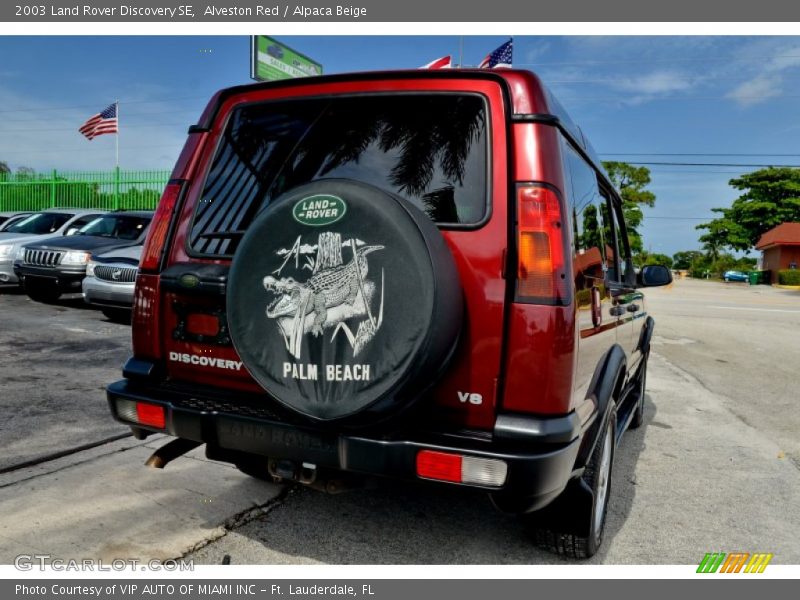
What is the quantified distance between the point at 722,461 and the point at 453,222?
352 centimetres

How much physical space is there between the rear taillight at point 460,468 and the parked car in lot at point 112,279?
7.62 m

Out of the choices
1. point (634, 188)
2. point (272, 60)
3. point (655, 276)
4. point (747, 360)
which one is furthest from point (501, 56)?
point (634, 188)

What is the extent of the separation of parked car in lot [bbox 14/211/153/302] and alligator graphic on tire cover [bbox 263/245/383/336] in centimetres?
841

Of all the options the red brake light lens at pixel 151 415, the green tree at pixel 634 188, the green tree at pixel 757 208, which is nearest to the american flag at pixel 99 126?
the red brake light lens at pixel 151 415

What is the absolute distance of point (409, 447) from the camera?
2281 mm

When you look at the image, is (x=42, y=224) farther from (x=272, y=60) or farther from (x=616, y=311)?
(x=616, y=311)

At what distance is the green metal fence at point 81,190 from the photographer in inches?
800

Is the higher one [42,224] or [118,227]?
[42,224]

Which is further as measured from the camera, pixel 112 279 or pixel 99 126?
pixel 99 126

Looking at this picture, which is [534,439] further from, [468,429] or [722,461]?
[722,461]

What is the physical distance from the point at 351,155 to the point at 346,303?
2.35ft

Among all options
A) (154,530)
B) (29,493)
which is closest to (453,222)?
(154,530)

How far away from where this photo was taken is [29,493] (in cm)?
329

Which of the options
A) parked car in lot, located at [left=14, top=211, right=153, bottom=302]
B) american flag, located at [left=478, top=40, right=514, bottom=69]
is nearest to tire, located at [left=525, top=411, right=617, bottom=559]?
parked car in lot, located at [left=14, top=211, right=153, bottom=302]
